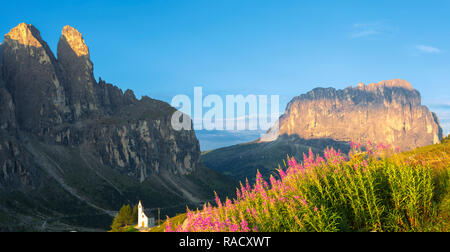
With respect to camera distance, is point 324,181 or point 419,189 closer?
point 419,189

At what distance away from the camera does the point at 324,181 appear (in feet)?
51.2

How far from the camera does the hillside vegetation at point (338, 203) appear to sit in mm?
13062

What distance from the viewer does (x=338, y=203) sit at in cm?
1451

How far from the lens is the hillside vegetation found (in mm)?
13062

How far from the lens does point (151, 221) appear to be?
8238 cm
